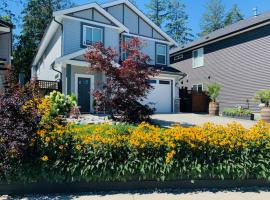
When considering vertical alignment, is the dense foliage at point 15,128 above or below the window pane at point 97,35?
below

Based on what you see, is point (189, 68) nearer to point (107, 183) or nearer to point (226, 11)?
point (107, 183)

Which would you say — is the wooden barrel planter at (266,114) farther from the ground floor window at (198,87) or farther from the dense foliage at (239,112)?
the ground floor window at (198,87)

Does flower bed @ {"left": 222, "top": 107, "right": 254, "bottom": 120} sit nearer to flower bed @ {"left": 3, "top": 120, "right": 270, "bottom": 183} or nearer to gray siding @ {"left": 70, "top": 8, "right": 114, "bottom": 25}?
gray siding @ {"left": 70, "top": 8, "right": 114, "bottom": 25}

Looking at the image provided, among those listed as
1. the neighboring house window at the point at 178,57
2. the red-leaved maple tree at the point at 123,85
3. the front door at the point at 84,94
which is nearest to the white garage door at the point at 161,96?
the front door at the point at 84,94

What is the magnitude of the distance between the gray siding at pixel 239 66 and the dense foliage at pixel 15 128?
674 inches

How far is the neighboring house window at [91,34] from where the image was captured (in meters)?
17.3

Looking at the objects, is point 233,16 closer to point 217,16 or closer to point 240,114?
point 217,16

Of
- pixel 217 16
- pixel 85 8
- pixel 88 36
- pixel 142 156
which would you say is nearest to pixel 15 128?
pixel 142 156

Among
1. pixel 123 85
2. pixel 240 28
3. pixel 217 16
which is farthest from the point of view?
pixel 217 16

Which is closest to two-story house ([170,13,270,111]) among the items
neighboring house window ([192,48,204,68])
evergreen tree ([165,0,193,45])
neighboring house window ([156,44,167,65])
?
neighboring house window ([192,48,204,68])

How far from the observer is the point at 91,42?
1766cm

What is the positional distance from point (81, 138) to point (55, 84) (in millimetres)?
11772

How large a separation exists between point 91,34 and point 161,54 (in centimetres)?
709

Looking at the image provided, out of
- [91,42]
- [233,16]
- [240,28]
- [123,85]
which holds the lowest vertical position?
[123,85]
